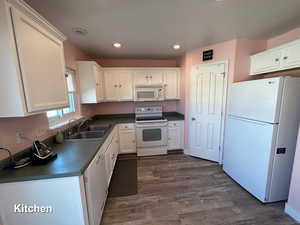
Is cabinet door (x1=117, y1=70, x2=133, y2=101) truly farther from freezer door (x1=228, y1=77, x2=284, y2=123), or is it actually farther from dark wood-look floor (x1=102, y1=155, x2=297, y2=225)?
freezer door (x1=228, y1=77, x2=284, y2=123)

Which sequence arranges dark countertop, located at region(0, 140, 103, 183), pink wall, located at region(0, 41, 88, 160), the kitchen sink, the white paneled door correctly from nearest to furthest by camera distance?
dark countertop, located at region(0, 140, 103, 183)
pink wall, located at region(0, 41, 88, 160)
the kitchen sink
the white paneled door

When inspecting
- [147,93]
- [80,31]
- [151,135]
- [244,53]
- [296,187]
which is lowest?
[296,187]

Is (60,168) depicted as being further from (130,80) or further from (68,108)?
(130,80)

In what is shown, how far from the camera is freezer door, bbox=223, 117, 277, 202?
1754mm

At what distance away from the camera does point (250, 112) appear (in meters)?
1.95

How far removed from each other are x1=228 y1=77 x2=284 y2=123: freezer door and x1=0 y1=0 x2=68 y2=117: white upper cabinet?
7.95 ft

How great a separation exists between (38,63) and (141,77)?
245cm

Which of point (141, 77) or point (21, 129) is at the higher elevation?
point (141, 77)

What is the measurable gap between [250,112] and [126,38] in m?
2.20

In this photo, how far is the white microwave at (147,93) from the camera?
338 centimetres

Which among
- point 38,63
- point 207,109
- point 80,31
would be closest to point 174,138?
point 207,109

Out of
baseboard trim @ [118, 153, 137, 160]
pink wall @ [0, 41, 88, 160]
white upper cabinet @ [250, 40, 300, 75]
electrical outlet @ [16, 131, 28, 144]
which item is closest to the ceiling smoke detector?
pink wall @ [0, 41, 88, 160]

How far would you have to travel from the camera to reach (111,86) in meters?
3.41

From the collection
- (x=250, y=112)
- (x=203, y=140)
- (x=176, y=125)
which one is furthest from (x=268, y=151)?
(x=176, y=125)
